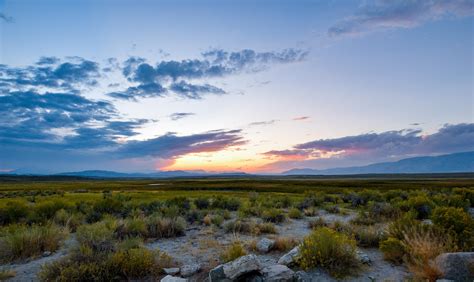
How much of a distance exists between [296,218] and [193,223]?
267 inches

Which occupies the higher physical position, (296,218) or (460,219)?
(460,219)

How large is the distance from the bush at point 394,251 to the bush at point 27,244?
473 inches

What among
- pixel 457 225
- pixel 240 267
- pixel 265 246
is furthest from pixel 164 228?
pixel 457 225

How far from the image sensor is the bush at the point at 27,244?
10.6 metres

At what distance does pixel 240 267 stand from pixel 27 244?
8.58 m

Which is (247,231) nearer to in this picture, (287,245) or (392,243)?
(287,245)

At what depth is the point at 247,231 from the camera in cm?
1476

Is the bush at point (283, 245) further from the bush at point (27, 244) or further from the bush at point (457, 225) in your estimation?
the bush at point (27, 244)

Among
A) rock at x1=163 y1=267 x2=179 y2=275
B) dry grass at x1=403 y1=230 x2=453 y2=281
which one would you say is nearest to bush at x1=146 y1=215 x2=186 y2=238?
rock at x1=163 y1=267 x2=179 y2=275

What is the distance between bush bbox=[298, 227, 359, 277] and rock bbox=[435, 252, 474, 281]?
2.34 metres

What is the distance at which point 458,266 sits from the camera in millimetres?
6727

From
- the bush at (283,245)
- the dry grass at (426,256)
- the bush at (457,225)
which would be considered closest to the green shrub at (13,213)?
the bush at (283,245)

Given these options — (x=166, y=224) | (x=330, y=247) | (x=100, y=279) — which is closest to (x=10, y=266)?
(x=100, y=279)

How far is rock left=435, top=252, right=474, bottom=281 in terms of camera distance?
21.6 ft
